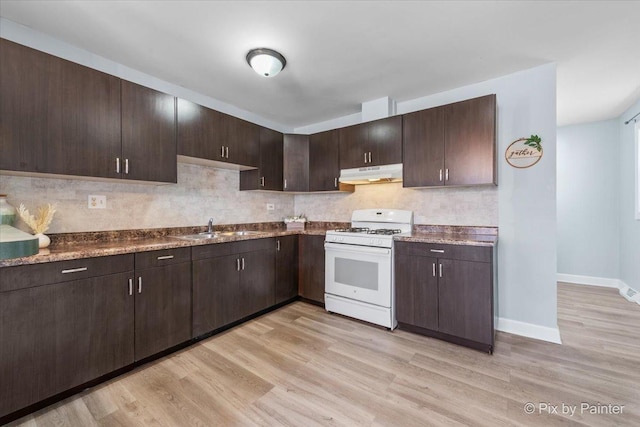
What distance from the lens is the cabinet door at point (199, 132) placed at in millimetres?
2484

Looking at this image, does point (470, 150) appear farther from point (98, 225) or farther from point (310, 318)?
point (98, 225)

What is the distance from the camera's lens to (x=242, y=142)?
3.04 meters

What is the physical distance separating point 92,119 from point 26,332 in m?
1.45

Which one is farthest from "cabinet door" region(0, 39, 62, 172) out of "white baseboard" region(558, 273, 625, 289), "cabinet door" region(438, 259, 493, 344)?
"white baseboard" region(558, 273, 625, 289)

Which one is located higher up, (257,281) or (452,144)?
(452,144)

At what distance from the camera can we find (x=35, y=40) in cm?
199

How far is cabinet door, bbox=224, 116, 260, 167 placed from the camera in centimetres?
290

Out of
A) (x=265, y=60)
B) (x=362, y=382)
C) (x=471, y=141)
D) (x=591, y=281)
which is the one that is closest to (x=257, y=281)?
(x=362, y=382)

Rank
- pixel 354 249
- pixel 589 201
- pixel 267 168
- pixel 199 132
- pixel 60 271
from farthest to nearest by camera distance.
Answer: pixel 589 201 < pixel 267 168 < pixel 354 249 < pixel 199 132 < pixel 60 271

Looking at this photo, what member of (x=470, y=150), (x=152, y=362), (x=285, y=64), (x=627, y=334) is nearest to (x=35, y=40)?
(x=285, y=64)

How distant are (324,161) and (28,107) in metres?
2.70

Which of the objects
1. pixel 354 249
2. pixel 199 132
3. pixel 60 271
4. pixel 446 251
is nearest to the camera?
pixel 60 271

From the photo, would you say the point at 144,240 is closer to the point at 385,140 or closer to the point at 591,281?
the point at 385,140

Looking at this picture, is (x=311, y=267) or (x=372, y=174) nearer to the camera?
(x=372, y=174)
